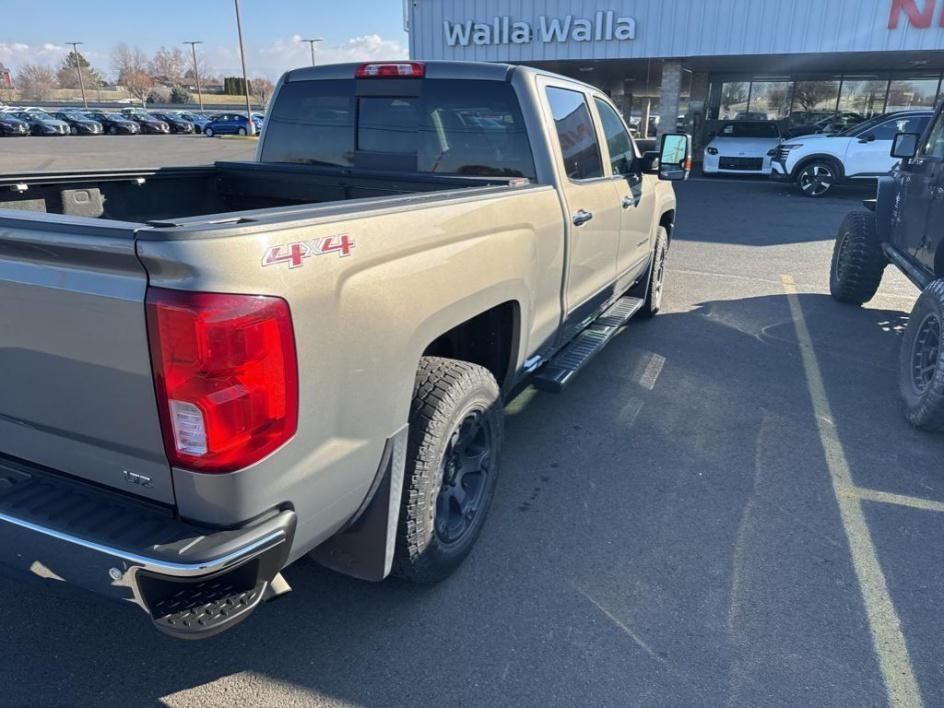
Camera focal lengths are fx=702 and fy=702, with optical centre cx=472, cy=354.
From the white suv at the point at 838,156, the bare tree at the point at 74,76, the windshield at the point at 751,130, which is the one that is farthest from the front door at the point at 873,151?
the bare tree at the point at 74,76

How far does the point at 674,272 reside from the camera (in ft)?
28.2

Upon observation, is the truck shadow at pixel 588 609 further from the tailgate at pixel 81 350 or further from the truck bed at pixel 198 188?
the truck bed at pixel 198 188

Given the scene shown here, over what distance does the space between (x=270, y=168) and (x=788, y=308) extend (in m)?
5.33

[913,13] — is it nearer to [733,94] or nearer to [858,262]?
[733,94]

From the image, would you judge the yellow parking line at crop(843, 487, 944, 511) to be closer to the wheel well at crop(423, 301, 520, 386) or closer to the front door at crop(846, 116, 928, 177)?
the wheel well at crop(423, 301, 520, 386)

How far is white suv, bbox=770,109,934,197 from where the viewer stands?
1486 centimetres

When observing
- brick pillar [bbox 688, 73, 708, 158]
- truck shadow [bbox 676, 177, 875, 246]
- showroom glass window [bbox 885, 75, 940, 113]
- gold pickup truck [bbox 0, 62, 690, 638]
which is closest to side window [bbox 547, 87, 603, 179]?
gold pickup truck [bbox 0, 62, 690, 638]

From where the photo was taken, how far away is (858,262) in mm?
6812

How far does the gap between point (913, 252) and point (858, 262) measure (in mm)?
1243

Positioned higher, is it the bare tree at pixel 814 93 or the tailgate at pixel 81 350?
the bare tree at pixel 814 93

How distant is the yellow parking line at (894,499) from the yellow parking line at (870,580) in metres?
0.05

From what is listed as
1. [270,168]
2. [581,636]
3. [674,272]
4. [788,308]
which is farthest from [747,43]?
[581,636]

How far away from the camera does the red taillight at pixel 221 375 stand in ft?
5.48

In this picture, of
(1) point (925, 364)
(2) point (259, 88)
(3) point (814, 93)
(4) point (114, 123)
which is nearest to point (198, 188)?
(1) point (925, 364)
